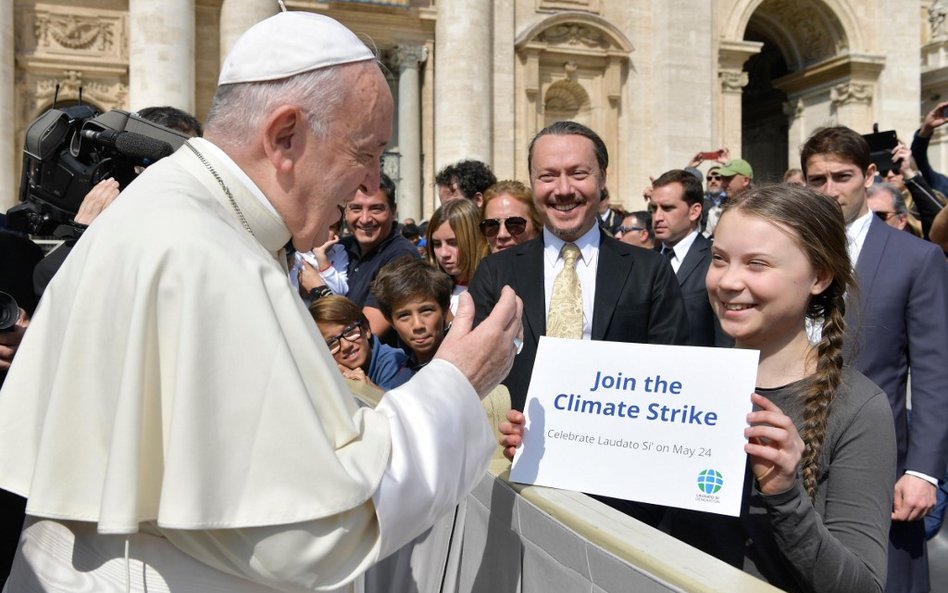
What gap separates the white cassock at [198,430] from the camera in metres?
1.53

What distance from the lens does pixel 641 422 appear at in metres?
2.04

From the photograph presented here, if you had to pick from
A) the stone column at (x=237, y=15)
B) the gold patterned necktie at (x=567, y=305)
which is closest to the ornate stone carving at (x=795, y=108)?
the stone column at (x=237, y=15)

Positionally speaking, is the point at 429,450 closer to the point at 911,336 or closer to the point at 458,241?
the point at 911,336

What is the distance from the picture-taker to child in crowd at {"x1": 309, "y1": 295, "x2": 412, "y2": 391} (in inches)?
178

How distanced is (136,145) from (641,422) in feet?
7.68

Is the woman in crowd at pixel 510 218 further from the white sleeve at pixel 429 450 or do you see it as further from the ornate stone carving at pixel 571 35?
the ornate stone carving at pixel 571 35

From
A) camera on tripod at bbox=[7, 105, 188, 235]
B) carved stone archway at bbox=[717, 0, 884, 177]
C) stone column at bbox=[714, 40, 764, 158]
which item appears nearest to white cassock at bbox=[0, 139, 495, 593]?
camera on tripod at bbox=[7, 105, 188, 235]

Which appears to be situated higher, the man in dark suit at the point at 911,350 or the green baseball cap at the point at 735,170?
the green baseball cap at the point at 735,170

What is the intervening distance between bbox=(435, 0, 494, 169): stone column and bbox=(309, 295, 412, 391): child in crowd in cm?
1403

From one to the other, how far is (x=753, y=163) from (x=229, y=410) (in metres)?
28.4

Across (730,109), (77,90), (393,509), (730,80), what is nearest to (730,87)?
(730,80)

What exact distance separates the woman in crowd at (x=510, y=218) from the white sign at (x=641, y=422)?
111 inches

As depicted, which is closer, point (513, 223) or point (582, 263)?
point (582, 263)

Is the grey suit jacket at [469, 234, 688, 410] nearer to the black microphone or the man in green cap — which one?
the black microphone
